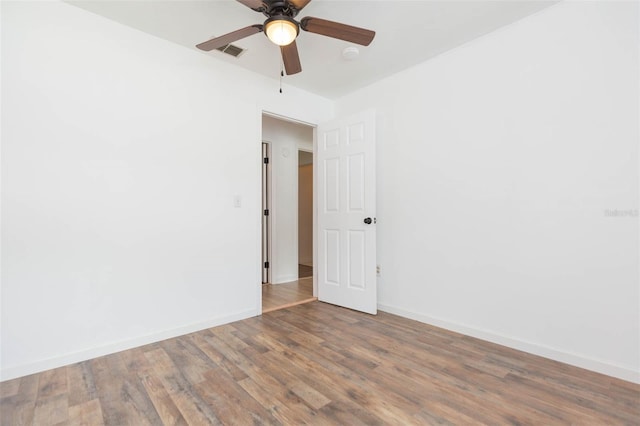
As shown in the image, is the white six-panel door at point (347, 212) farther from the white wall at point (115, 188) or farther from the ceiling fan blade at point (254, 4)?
the ceiling fan blade at point (254, 4)

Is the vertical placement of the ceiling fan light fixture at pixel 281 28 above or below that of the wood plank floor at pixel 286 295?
above

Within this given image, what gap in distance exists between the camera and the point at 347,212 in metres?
3.27

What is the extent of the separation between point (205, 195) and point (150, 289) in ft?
2.97

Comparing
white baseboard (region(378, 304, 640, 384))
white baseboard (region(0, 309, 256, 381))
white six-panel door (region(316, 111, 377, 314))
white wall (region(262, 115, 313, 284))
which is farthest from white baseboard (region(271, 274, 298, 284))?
white baseboard (region(378, 304, 640, 384))

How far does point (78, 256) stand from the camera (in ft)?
6.91

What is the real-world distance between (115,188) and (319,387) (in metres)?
2.05

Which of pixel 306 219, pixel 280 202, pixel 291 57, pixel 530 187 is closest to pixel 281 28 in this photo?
pixel 291 57

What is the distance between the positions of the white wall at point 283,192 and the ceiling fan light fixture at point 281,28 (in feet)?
8.18

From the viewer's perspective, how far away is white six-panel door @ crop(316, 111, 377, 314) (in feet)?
10.1

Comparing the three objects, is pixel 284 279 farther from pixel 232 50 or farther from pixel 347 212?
pixel 232 50

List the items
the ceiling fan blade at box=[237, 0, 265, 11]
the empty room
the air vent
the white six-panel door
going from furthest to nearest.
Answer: the white six-panel door < the air vent < the empty room < the ceiling fan blade at box=[237, 0, 265, 11]

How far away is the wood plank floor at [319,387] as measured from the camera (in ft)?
4.94

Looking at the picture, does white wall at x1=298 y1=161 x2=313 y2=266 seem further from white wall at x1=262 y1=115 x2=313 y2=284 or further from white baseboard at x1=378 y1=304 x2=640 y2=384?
white baseboard at x1=378 y1=304 x2=640 y2=384

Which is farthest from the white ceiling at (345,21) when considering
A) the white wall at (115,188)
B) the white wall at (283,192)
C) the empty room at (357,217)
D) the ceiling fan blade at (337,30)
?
the white wall at (283,192)
